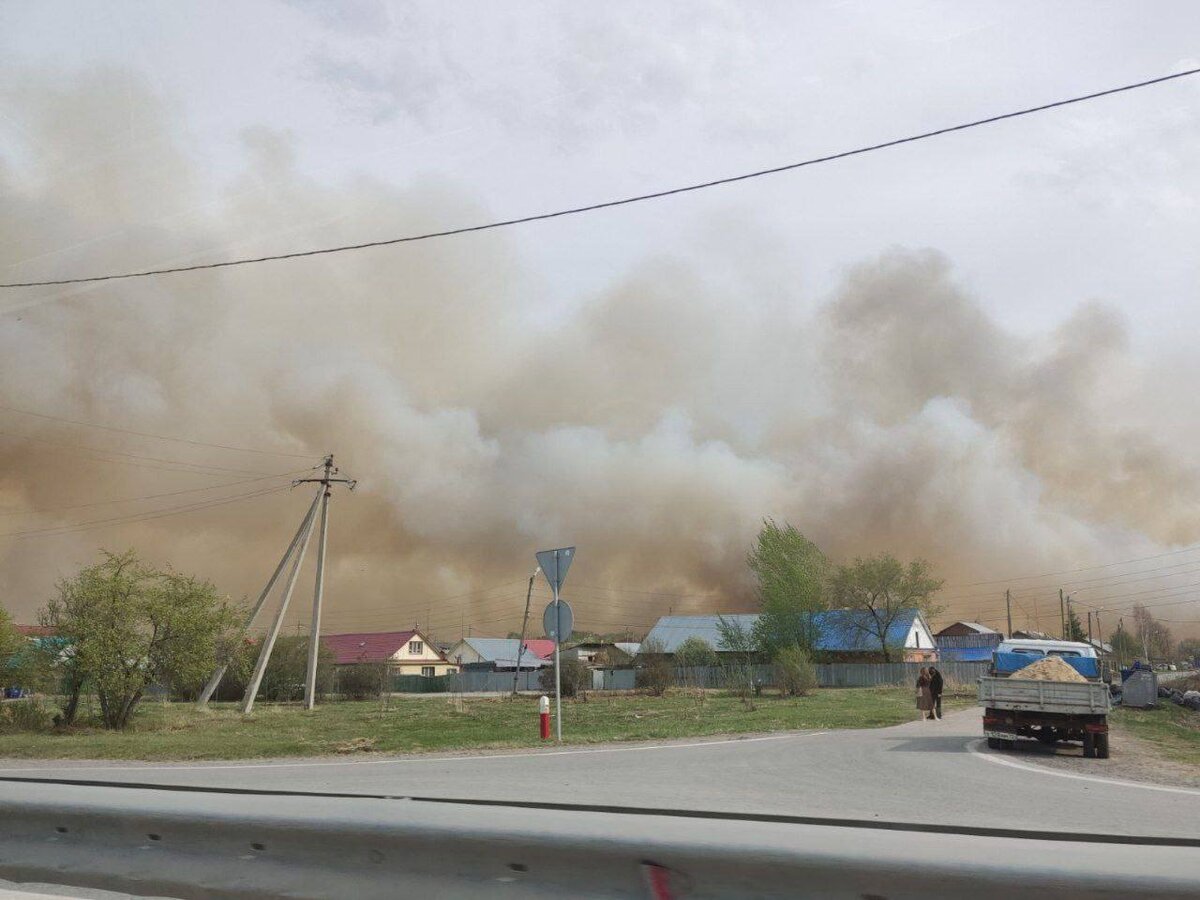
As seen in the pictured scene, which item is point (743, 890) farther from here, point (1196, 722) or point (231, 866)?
point (1196, 722)

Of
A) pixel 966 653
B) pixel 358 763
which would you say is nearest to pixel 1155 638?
pixel 966 653

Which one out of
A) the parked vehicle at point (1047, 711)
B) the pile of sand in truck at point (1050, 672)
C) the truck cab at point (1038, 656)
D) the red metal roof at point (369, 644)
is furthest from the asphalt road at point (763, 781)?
the red metal roof at point (369, 644)

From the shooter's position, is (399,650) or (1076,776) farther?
(399,650)

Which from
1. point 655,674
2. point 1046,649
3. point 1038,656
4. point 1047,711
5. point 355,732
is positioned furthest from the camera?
point 655,674

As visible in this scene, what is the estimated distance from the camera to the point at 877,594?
87.0 meters

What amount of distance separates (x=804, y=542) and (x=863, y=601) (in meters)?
10.4

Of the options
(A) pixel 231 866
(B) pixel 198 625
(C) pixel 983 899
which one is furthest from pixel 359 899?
(B) pixel 198 625

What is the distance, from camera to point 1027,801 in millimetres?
10797

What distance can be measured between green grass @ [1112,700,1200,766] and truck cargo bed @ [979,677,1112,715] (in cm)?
195

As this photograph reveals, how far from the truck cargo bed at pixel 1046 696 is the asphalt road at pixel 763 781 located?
3.53 ft

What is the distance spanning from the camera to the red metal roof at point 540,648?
114062 mm

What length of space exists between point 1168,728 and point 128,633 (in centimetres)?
2998

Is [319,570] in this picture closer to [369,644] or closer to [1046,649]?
[1046,649]

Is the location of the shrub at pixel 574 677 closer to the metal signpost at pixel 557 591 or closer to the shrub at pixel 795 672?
→ the shrub at pixel 795 672
